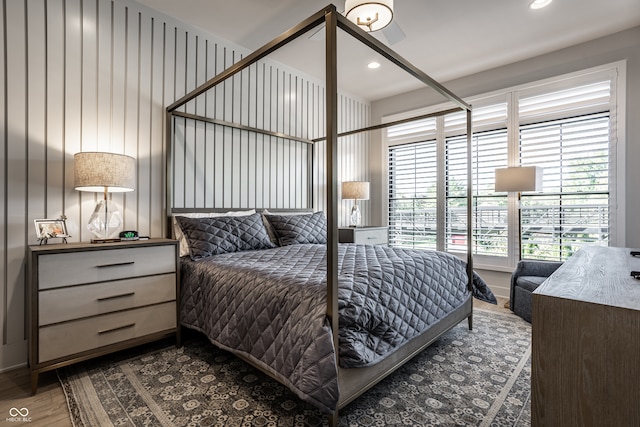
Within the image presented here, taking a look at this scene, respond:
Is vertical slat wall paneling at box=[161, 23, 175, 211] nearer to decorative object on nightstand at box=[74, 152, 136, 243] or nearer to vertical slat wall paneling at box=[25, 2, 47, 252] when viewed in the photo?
decorative object on nightstand at box=[74, 152, 136, 243]

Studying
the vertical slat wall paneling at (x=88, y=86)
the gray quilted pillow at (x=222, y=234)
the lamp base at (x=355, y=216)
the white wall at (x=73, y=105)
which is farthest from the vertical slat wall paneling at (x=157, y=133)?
the lamp base at (x=355, y=216)

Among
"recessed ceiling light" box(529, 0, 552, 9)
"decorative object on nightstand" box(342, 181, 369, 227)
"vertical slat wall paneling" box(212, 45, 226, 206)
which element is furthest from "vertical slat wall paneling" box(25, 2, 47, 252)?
"recessed ceiling light" box(529, 0, 552, 9)

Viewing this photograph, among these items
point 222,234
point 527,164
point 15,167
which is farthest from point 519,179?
point 15,167

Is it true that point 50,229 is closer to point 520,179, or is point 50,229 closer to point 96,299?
point 96,299

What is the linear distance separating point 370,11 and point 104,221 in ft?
7.69

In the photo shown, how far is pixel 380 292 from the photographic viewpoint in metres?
1.74

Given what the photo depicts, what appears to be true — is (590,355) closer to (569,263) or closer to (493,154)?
(569,263)

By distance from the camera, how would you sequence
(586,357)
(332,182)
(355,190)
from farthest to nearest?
(355,190)
(332,182)
(586,357)

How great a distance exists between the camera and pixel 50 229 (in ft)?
7.11

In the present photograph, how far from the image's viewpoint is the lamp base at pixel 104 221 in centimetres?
235

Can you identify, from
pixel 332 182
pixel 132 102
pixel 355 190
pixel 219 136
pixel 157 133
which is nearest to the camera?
pixel 332 182

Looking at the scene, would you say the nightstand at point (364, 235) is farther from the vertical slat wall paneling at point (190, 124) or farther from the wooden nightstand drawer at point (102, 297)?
the wooden nightstand drawer at point (102, 297)

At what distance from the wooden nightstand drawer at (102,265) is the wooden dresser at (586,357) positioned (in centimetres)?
224

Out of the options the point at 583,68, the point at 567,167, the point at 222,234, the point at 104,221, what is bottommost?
the point at 222,234
